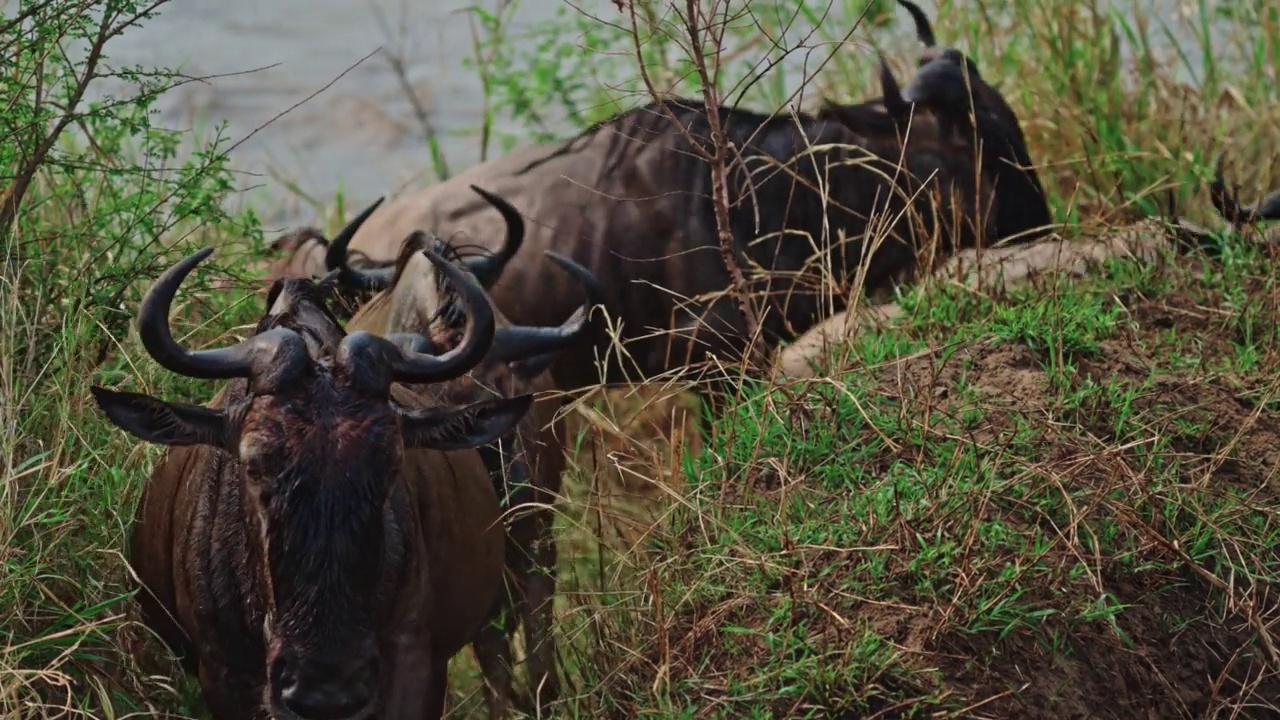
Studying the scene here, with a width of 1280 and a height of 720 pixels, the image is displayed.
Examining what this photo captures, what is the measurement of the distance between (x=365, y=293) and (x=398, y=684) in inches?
82.6

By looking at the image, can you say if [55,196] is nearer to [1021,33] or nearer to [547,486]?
[547,486]

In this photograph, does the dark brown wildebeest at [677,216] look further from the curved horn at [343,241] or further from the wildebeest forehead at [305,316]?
the wildebeest forehead at [305,316]

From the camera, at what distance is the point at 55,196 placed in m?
6.10

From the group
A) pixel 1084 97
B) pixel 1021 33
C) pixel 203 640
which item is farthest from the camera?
pixel 1021 33

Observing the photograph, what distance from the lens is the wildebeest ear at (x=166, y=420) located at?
4383mm

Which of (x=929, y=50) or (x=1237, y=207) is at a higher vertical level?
(x=929, y=50)

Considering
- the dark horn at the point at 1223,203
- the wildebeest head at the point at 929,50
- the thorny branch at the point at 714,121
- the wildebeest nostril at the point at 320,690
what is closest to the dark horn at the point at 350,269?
the thorny branch at the point at 714,121

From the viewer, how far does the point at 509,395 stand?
232 inches

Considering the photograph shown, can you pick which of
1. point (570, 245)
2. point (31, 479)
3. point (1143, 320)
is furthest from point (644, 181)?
point (31, 479)

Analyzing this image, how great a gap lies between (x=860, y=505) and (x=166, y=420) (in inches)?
71.8

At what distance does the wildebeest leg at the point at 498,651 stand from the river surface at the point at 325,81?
587 centimetres

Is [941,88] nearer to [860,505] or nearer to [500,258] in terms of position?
[500,258]

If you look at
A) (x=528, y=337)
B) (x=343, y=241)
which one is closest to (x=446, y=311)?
(x=528, y=337)

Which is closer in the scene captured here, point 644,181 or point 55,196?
point 55,196
